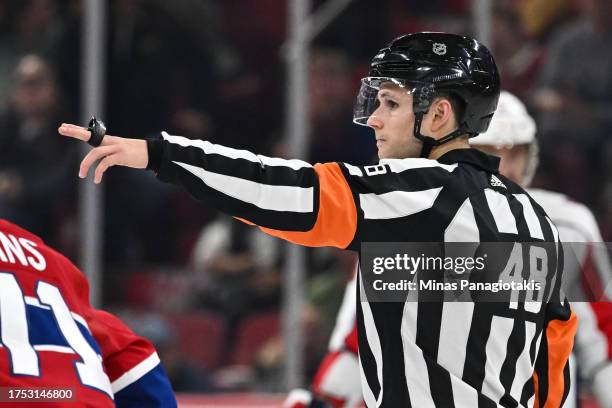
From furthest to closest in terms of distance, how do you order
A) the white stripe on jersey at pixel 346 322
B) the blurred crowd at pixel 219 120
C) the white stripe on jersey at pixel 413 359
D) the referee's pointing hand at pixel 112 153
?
the blurred crowd at pixel 219 120 < the white stripe on jersey at pixel 346 322 < the white stripe on jersey at pixel 413 359 < the referee's pointing hand at pixel 112 153

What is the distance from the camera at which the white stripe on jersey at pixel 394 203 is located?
198 centimetres

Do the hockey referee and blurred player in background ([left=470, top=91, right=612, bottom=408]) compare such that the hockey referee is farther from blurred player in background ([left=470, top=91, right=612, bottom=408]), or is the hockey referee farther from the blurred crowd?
the blurred crowd

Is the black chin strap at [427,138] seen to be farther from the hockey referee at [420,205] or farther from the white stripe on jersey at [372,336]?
the white stripe on jersey at [372,336]

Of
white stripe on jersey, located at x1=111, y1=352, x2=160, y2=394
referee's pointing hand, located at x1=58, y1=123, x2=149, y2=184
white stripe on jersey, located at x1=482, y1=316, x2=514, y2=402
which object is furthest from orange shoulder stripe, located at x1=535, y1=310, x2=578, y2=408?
referee's pointing hand, located at x1=58, y1=123, x2=149, y2=184

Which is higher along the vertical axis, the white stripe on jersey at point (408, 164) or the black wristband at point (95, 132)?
the black wristband at point (95, 132)

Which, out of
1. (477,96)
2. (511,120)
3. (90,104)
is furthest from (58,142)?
(477,96)

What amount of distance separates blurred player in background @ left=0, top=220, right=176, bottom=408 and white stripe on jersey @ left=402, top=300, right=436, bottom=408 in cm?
50

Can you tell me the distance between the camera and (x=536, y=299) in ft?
7.14

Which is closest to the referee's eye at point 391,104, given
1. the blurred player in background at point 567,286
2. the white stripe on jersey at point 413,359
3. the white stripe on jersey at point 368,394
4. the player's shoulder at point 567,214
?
the white stripe on jersey at point 413,359

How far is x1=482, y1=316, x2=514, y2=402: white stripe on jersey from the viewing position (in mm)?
2090

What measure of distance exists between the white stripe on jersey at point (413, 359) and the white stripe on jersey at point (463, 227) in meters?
0.14

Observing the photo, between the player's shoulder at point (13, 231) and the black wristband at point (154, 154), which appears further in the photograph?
the player's shoulder at point (13, 231)

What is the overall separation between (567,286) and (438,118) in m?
1.05

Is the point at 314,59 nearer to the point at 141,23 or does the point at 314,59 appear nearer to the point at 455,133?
the point at 141,23
